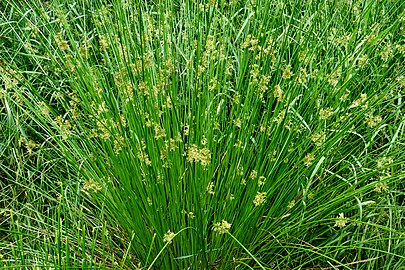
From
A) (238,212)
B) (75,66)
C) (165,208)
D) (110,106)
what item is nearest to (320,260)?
(238,212)

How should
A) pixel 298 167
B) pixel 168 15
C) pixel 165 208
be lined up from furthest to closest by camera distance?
pixel 168 15 < pixel 298 167 < pixel 165 208

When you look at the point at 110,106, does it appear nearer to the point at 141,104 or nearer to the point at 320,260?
the point at 141,104

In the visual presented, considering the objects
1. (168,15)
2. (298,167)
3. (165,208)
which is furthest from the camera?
(168,15)

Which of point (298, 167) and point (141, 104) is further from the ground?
point (141, 104)

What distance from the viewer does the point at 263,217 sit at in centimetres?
234

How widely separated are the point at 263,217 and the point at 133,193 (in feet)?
1.77

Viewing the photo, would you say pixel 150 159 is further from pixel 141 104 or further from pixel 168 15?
pixel 168 15

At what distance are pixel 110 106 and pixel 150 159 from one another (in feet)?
1.10

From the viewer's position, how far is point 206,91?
2178mm

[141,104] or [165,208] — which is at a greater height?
[141,104]

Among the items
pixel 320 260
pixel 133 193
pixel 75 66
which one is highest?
pixel 75 66

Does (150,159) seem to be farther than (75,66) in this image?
No

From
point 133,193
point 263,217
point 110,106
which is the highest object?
point 110,106

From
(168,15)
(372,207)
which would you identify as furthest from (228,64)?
(372,207)
